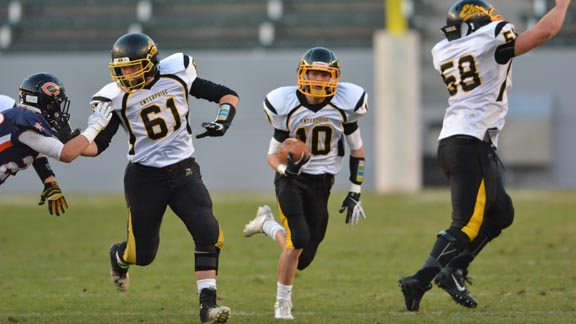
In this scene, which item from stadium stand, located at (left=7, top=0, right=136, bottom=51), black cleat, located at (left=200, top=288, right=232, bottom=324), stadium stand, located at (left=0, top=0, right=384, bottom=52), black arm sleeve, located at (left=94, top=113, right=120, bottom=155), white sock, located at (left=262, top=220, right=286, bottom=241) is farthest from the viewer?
stadium stand, located at (left=7, top=0, right=136, bottom=51)

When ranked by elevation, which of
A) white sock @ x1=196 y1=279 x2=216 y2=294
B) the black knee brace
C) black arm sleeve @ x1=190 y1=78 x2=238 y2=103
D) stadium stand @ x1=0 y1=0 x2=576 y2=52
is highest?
stadium stand @ x1=0 y1=0 x2=576 y2=52

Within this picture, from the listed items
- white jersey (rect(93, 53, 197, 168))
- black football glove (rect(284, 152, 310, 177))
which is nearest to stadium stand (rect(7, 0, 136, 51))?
white jersey (rect(93, 53, 197, 168))

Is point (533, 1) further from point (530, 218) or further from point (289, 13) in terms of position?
point (530, 218)

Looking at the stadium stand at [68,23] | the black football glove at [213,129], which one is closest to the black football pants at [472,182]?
the black football glove at [213,129]

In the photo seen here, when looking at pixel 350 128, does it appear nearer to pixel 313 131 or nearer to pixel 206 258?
pixel 313 131

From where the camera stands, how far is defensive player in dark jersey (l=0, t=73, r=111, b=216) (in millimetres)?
5781

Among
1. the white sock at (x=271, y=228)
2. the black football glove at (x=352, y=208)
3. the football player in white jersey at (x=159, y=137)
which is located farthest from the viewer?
the white sock at (x=271, y=228)

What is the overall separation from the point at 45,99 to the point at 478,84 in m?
2.55

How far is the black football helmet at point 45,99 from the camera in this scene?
603 cm

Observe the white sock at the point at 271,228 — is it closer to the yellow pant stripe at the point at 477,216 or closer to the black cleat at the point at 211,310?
the black cleat at the point at 211,310

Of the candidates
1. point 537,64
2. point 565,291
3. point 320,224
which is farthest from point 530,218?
point 537,64

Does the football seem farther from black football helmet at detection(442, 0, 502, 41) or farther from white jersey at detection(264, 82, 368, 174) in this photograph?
black football helmet at detection(442, 0, 502, 41)

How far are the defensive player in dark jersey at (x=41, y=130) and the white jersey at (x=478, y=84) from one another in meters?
2.06

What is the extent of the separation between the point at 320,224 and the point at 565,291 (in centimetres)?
184
